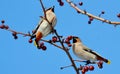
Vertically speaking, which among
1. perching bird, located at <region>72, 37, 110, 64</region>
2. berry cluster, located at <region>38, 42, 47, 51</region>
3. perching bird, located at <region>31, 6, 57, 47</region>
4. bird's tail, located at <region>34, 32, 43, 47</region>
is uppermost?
perching bird, located at <region>31, 6, 57, 47</region>

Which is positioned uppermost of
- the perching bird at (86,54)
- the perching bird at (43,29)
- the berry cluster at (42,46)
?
the perching bird at (43,29)

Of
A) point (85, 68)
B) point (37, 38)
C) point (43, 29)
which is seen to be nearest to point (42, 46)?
point (37, 38)

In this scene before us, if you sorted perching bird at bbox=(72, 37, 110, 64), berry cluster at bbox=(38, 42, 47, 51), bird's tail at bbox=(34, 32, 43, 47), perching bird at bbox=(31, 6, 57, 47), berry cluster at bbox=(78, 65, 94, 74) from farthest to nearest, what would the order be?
perching bird at bbox=(72, 37, 110, 64), perching bird at bbox=(31, 6, 57, 47), bird's tail at bbox=(34, 32, 43, 47), berry cluster at bbox=(38, 42, 47, 51), berry cluster at bbox=(78, 65, 94, 74)

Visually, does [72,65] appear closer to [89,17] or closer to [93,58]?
[89,17]

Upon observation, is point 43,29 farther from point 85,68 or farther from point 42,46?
point 85,68

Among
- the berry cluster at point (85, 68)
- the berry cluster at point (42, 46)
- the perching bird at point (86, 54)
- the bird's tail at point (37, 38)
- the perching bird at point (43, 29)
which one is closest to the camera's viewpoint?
Result: the berry cluster at point (85, 68)

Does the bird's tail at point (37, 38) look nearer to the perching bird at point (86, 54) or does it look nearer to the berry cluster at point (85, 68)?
the berry cluster at point (85, 68)

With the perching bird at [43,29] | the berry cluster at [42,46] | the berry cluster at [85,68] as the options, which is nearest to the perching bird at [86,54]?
the perching bird at [43,29]

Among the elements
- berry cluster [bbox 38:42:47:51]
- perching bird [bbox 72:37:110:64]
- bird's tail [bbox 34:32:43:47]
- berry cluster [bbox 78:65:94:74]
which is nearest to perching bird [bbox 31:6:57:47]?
bird's tail [bbox 34:32:43:47]

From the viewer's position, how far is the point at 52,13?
5.62 m

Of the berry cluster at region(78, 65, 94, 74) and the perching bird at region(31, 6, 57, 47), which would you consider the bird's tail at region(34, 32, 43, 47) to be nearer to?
the perching bird at region(31, 6, 57, 47)

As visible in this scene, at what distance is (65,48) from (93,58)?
248 cm

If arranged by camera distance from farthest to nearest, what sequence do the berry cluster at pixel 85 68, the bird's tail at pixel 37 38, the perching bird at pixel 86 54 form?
the perching bird at pixel 86 54, the bird's tail at pixel 37 38, the berry cluster at pixel 85 68

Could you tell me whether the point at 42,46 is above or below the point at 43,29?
below
